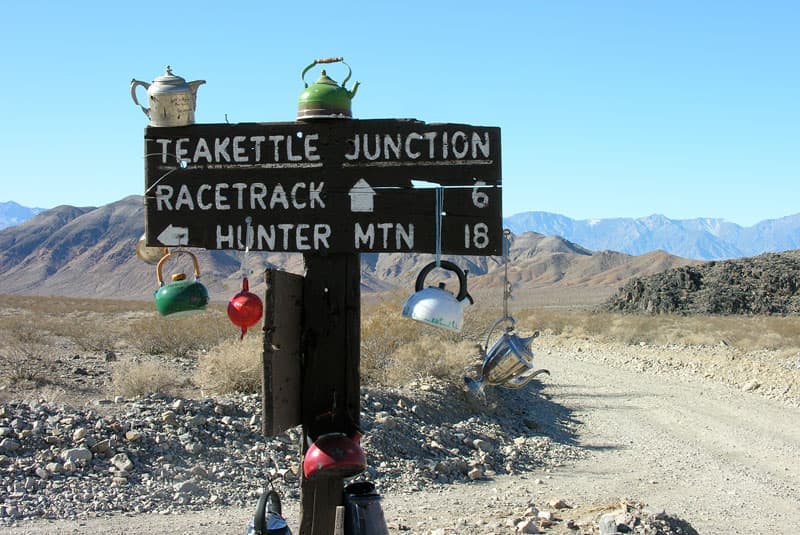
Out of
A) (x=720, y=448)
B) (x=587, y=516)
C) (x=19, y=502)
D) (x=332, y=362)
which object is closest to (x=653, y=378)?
(x=720, y=448)

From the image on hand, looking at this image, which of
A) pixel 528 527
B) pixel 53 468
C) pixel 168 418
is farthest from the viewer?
pixel 168 418

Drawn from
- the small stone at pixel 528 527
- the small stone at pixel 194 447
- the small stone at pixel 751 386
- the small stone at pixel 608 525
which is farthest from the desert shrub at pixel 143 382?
the small stone at pixel 751 386

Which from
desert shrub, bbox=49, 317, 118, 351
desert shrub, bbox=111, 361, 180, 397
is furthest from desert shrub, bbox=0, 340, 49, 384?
desert shrub, bbox=111, 361, 180, 397

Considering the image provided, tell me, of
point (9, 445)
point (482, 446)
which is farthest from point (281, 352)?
point (482, 446)

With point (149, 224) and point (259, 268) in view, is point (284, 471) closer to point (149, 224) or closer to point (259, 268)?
point (149, 224)

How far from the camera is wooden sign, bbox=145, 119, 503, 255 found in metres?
3.73

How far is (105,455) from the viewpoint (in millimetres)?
7355

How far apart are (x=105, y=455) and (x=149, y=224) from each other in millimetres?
4074

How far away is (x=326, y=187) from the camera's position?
3.80 meters

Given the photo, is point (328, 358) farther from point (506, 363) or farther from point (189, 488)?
point (189, 488)

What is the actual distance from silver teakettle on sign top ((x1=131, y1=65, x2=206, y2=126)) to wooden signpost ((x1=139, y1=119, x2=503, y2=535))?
65 mm

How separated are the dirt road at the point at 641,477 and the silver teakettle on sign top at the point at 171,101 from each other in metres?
3.44

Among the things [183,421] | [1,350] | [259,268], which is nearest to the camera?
[183,421]

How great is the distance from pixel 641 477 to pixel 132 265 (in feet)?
333
